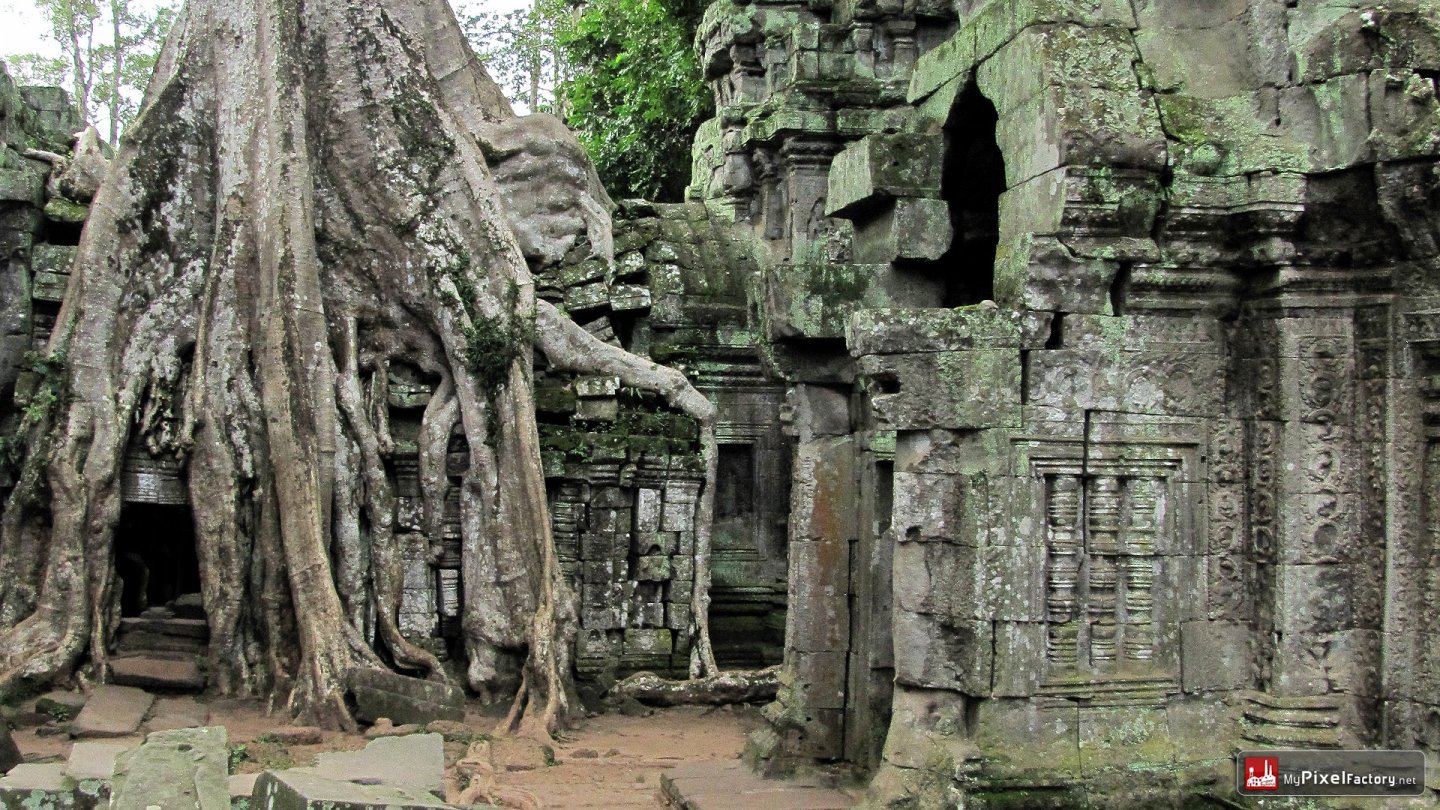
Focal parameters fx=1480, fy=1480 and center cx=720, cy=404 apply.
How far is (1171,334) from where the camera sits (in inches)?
225

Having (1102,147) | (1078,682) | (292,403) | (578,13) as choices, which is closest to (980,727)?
(1078,682)

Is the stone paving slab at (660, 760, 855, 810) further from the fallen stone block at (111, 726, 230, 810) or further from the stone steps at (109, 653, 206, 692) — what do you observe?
the stone steps at (109, 653, 206, 692)

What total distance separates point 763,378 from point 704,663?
2721 millimetres

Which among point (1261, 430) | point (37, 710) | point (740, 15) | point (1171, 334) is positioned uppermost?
point (740, 15)

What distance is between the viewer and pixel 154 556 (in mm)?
Answer: 10953

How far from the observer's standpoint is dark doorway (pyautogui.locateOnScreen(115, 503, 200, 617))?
10.6 m

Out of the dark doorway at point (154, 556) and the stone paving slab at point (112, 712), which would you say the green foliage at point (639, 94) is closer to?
the dark doorway at point (154, 556)

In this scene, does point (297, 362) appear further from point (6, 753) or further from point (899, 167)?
point (899, 167)

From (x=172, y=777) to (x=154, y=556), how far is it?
6355 mm

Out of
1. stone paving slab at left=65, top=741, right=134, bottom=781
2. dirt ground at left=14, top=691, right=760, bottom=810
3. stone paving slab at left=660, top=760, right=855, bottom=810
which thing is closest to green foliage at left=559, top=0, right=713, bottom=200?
dirt ground at left=14, top=691, right=760, bottom=810

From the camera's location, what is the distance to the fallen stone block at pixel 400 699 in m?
8.94

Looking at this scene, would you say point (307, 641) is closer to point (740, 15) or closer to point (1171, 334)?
point (1171, 334)

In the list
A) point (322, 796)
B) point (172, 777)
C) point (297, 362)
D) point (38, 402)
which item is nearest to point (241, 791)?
point (172, 777)

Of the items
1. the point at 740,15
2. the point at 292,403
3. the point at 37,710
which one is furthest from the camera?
the point at 740,15
